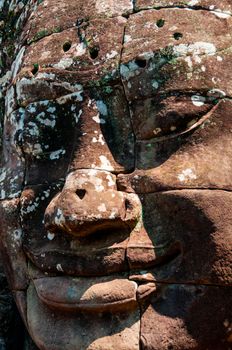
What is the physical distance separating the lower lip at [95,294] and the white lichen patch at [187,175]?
1.30ft

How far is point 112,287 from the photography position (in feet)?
9.50

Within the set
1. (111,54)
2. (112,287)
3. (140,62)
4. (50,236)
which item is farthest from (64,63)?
(112,287)

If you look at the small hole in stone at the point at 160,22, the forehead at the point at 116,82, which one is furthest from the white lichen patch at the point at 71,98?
the small hole in stone at the point at 160,22

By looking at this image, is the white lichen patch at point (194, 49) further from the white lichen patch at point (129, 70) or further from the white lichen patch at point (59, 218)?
the white lichen patch at point (59, 218)

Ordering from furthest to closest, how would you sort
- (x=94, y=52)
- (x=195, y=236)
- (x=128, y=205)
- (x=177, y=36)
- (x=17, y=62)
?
(x=17, y=62), (x=94, y=52), (x=177, y=36), (x=128, y=205), (x=195, y=236)

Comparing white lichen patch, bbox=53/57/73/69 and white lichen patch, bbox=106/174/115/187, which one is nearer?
white lichen patch, bbox=106/174/115/187

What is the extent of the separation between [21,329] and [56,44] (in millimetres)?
1307

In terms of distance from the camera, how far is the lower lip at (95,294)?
9.43ft

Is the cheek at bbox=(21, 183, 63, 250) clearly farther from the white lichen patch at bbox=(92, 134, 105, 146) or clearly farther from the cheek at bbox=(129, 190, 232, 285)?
the cheek at bbox=(129, 190, 232, 285)

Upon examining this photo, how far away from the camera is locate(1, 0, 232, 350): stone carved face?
2.86 metres

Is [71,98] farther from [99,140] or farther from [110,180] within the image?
[110,180]

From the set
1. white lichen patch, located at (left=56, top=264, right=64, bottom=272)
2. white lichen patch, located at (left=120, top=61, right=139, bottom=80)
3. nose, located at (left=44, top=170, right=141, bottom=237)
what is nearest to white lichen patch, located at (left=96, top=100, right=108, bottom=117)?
white lichen patch, located at (left=120, top=61, right=139, bottom=80)

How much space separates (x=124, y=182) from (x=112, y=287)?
0.40 metres

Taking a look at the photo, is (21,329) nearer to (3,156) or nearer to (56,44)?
(3,156)
